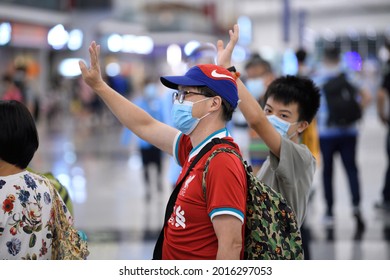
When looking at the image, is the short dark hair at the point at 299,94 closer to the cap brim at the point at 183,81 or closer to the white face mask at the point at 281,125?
the white face mask at the point at 281,125

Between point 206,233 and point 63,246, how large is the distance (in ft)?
1.72

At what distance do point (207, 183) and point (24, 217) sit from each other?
0.64 m

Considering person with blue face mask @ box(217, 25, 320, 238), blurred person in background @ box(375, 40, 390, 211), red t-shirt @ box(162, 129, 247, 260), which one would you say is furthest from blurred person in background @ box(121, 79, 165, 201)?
red t-shirt @ box(162, 129, 247, 260)

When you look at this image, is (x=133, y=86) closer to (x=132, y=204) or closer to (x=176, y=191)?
(x=132, y=204)

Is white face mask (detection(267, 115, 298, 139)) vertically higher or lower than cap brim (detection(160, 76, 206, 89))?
lower

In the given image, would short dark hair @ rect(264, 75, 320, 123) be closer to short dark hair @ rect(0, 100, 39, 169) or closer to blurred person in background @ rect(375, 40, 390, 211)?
short dark hair @ rect(0, 100, 39, 169)

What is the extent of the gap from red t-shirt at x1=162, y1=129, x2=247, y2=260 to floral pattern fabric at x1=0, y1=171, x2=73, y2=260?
1.46 feet

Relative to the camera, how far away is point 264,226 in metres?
2.29

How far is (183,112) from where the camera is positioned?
241cm

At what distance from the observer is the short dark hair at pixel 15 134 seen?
7.45ft

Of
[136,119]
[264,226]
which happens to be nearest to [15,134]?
[136,119]

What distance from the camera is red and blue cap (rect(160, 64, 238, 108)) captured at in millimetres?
2373

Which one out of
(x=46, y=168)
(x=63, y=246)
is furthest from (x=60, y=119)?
(x=63, y=246)
